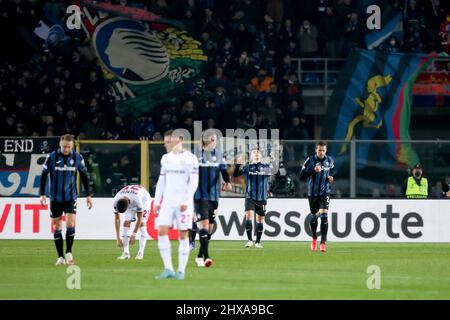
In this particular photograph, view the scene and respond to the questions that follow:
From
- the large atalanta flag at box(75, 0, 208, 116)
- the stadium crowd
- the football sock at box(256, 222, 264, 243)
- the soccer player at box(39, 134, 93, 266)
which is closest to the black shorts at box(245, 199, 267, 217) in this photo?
the football sock at box(256, 222, 264, 243)

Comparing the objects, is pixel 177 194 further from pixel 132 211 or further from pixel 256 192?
pixel 256 192

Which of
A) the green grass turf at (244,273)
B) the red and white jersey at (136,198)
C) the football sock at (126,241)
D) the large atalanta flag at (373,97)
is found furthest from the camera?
the large atalanta flag at (373,97)

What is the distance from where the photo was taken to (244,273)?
62.6 feet

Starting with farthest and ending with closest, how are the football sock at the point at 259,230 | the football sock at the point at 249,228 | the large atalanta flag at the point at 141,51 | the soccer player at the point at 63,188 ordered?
1. the large atalanta flag at the point at 141,51
2. the football sock at the point at 249,228
3. the football sock at the point at 259,230
4. the soccer player at the point at 63,188

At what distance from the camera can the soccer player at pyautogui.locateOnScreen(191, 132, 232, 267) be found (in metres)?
20.3

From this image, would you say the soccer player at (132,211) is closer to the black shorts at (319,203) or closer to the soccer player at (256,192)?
the black shorts at (319,203)

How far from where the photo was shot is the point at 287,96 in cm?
3231

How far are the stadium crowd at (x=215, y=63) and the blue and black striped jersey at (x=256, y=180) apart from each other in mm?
4115

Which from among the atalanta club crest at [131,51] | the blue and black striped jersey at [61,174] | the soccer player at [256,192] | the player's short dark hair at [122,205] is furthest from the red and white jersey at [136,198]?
the atalanta club crest at [131,51]

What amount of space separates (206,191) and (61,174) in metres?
2.37

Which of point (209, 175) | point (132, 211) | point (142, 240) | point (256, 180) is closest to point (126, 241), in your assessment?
point (142, 240)

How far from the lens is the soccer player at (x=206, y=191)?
20.3 metres

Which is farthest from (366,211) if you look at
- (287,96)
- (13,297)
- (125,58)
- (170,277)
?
(13,297)

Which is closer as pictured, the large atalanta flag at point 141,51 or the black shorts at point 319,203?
the black shorts at point 319,203
